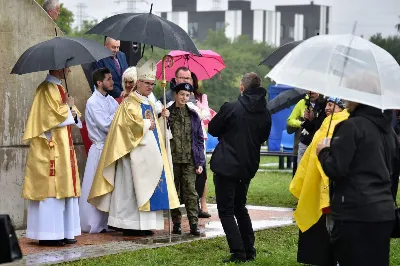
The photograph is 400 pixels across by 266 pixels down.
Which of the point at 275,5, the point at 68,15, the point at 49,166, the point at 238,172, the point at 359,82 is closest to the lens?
the point at 359,82

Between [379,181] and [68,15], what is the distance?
167 feet

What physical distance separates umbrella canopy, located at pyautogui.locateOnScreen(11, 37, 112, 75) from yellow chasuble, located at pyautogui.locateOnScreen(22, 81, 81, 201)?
432mm

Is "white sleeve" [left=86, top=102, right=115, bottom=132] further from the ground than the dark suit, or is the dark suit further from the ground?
the dark suit

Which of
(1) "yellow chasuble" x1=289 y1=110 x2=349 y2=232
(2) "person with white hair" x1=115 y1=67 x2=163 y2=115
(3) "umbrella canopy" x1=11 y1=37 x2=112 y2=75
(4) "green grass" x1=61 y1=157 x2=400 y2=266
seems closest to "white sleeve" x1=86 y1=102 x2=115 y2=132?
(2) "person with white hair" x1=115 y1=67 x2=163 y2=115

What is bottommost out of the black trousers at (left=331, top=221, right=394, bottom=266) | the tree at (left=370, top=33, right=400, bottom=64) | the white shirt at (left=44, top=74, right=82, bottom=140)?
the black trousers at (left=331, top=221, right=394, bottom=266)

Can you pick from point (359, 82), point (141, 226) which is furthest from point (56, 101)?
point (359, 82)

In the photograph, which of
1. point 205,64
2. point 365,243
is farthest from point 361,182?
point 205,64

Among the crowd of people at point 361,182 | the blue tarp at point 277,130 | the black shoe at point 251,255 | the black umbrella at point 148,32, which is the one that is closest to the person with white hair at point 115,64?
the black umbrella at point 148,32

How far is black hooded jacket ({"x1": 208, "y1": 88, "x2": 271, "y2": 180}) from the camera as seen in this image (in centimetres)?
969

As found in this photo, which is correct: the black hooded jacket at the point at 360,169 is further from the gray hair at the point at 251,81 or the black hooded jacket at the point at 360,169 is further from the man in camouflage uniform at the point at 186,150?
the man in camouflage uniform at the point at 186,150

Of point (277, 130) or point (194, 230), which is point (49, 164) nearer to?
point (194, 230)

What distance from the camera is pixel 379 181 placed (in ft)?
22.1

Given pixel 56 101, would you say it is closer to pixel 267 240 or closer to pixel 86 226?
pixel 86 226

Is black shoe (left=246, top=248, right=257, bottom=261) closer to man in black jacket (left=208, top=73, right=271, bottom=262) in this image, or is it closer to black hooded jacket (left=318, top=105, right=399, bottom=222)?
man in black jacket (left=208, top=73, right=271, bottom=262)
